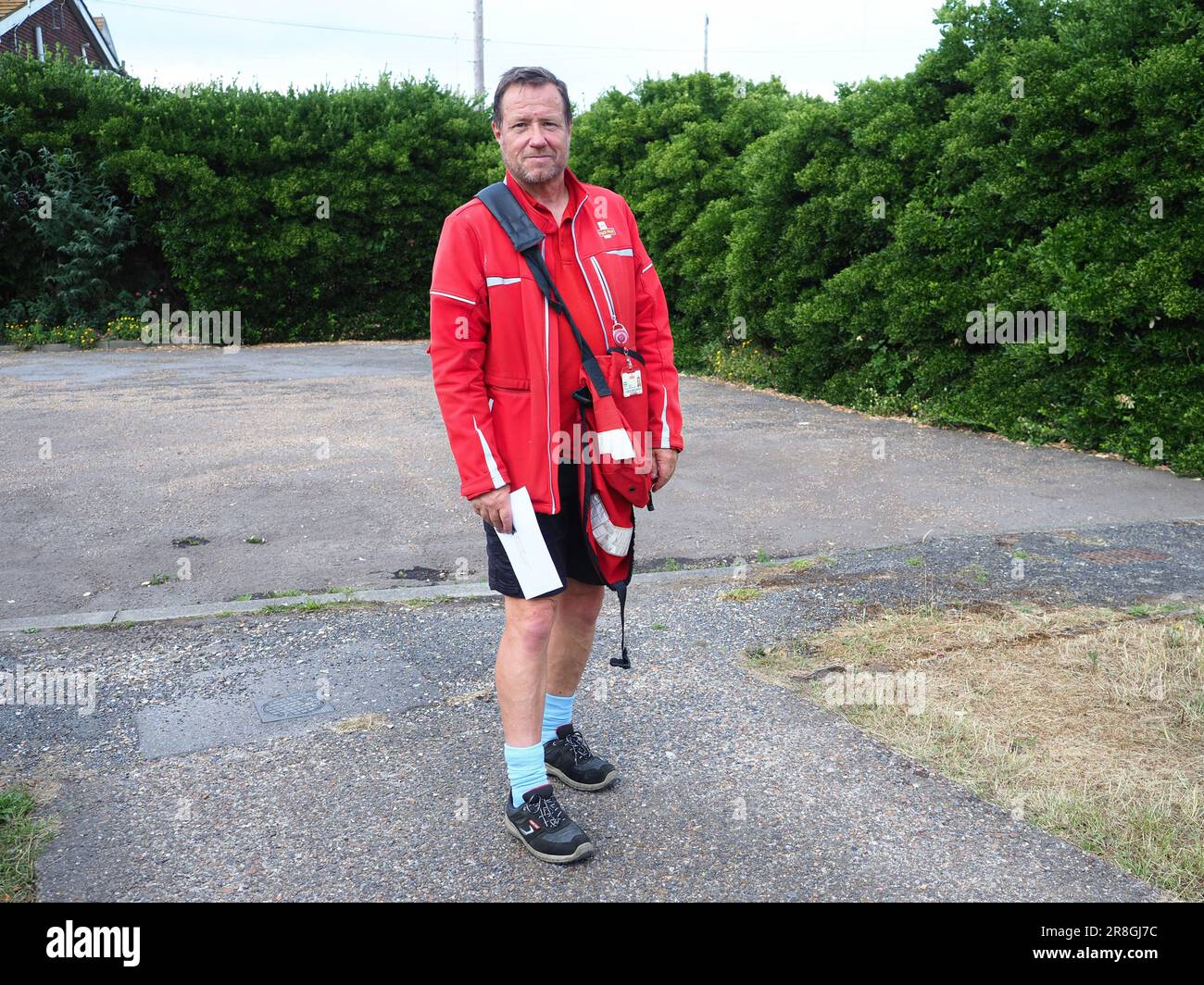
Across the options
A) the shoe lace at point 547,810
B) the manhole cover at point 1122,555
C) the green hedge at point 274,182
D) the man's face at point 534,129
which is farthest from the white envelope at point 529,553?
the green hedge at point 274,182

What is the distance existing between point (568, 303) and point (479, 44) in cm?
3188

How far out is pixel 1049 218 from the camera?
9.33 m

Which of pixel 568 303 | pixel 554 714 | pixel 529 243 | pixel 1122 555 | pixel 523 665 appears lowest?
pixel 554 714

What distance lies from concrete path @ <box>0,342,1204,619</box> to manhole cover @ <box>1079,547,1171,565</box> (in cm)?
66

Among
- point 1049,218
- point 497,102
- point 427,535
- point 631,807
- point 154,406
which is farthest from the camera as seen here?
point 154,406

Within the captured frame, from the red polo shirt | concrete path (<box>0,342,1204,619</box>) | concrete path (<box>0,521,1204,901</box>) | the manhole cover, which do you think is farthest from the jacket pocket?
the manhole cover

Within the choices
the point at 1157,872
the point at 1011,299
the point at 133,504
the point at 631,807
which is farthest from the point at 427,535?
the point at 1011,299

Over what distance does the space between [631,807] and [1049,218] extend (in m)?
7.60

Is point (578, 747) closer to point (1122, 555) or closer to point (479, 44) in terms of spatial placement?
point (1122, 555)

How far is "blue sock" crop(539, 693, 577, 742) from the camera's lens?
12.3ft

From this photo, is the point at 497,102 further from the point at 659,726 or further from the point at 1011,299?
the point at 1011,299

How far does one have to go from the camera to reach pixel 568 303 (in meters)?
A: 3.29

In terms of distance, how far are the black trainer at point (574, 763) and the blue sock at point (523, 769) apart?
305 mm

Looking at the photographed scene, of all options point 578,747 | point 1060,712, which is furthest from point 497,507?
point 1060,712
